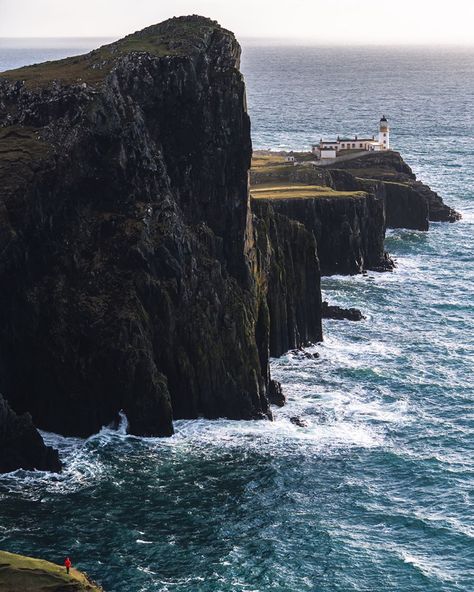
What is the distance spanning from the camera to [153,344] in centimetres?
11844

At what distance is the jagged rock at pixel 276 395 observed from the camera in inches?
4929

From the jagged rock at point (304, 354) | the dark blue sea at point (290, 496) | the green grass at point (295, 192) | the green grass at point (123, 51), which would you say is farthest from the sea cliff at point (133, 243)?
the green grass at point (295, 192)

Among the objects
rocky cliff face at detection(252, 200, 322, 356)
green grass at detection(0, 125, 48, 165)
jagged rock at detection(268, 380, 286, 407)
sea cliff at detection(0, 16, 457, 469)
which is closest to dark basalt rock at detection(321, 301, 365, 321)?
rocky cliff face at detection(252, 200, 322, 356)

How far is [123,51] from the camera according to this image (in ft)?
445

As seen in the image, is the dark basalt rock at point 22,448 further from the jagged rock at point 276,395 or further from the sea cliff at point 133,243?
the jagged rock at point 276,395

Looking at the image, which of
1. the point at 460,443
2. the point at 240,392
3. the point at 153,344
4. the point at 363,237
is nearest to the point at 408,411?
the point at 460,443

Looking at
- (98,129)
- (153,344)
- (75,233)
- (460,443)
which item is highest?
(98,129)

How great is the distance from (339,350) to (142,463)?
41163 millimetres

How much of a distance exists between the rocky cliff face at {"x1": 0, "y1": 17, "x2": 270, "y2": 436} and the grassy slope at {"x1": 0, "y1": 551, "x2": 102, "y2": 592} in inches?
1487

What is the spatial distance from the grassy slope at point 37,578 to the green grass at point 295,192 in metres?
108

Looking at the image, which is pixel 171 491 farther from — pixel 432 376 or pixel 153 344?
pixel 432 376

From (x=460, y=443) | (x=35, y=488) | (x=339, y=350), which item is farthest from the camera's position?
(x=339, y=350)

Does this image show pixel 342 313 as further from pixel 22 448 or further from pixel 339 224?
pixel 22 448

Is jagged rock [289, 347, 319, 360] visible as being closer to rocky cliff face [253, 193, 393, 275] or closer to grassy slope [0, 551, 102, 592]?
rocky cliff face [253, 193, 393, 275]
